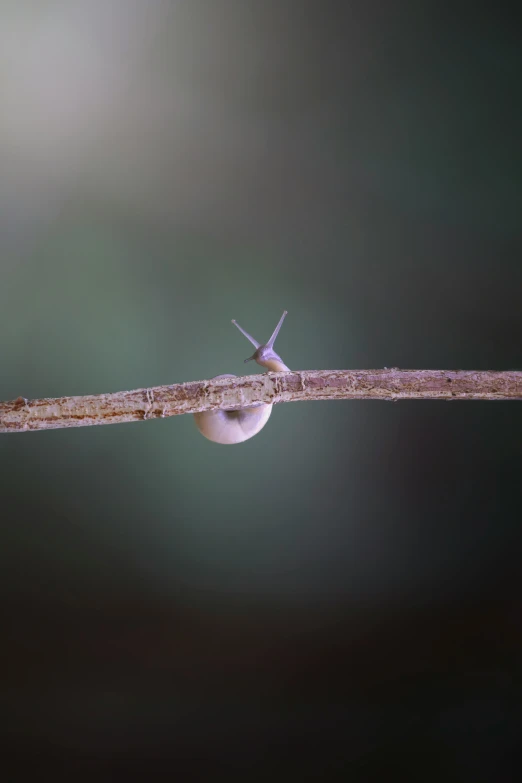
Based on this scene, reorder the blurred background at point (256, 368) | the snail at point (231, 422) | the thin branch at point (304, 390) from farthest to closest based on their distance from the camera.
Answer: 1. the blurred background at point (256, 368)
2. the snail at point (231, 422)
3. the thin branch at point (304, 390)

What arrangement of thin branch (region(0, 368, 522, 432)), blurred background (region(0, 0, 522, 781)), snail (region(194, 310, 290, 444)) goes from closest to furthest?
thin branch (region(0, 368, 522, 432)) < snail (region(194, 310, 290, 444)) < blurred background (region(0, 0, 522, 781))

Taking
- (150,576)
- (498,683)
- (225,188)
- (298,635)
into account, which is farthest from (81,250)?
(498,683)

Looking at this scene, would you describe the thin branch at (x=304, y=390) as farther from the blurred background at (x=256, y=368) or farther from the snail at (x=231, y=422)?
the blurred background at (x=256, y=368)

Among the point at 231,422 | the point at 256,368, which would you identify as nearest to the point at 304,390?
the point at 231,422

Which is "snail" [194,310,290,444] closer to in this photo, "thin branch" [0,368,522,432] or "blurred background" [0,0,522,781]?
"thin branch" [0,368,522,432]

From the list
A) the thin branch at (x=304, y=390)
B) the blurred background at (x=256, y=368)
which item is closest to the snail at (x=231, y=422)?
the thin branch at (x=304, y=390)

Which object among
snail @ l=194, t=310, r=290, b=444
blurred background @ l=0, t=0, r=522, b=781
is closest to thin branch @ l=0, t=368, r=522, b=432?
snail @ l=194, t=310, r=290, b=444

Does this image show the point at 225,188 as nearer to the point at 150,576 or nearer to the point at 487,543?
the point at 150,576
